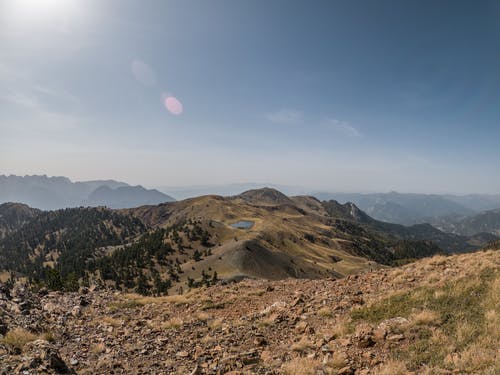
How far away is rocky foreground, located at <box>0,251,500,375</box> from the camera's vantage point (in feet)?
29.0

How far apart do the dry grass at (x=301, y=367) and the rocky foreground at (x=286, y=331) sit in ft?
0.13

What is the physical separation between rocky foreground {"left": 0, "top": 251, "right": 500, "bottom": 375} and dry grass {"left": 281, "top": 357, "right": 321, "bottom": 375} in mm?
40

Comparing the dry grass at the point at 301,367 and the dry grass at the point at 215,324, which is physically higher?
the dry grass at the point at 301,367

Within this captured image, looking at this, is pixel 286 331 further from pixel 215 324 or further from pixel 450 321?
pixel 450 321

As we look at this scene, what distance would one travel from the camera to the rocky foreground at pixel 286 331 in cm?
885

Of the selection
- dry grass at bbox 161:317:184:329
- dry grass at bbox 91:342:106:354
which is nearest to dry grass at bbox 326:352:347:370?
dry grass at bbox 161:317:184:329

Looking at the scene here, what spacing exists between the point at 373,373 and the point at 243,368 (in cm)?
434

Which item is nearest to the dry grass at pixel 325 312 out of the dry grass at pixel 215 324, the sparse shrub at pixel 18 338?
the dry grass at pixel 215 324

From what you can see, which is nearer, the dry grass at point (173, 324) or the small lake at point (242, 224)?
the dry grass at point (173, 324)

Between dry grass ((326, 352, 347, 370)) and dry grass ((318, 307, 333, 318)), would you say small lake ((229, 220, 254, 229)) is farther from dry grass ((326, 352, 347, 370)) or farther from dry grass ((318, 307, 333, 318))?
dry grass ((326, 352, 347, 370))

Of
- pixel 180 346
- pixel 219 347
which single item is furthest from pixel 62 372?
Answer: pixel 219 347

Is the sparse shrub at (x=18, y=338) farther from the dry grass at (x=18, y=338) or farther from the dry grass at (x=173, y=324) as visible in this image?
the dry grass at (x=173, y=324)

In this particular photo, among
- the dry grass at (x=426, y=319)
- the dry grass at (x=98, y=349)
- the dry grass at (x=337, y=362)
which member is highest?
the dry grass at (x=426, y=319)

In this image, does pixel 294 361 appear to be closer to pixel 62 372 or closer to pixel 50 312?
pixel 62 372
